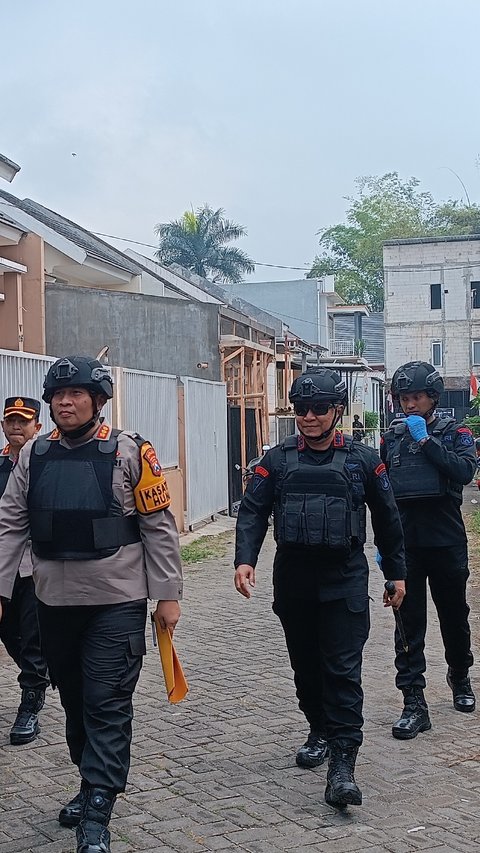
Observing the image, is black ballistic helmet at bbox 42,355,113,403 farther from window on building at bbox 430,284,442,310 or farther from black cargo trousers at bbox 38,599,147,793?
window on building at bbox 430,284,442,310

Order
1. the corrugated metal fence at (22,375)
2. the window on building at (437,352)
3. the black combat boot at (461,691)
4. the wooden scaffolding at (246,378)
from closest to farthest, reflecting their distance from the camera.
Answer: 1. the black combat boot at (461,691)
2. the corrugated metal fence at (22,375)
3. the wooden scaffolding at (246,378)
4. the window on building at (437,352)

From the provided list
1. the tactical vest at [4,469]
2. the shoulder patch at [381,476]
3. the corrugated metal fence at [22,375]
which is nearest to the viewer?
the shoulder patch at [381,476]

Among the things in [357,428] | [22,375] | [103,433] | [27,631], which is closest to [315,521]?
[103,433]

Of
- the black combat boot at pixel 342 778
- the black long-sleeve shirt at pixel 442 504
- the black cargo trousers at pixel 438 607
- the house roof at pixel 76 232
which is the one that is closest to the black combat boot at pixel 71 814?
the black combat boot at pixel 342 778

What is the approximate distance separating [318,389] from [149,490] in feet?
3.42

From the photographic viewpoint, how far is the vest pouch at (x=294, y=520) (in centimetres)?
485

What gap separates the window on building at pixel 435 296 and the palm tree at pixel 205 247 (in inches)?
378

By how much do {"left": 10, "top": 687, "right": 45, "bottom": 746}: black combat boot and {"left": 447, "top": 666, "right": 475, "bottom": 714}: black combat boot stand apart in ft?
7.94

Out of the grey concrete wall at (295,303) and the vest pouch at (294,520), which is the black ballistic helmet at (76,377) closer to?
the vest pouch at (294,520)

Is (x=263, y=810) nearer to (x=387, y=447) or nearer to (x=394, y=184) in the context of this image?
(x=387, y=447)

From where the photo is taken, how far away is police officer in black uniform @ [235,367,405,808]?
15.8 feet

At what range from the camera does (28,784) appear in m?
5.07

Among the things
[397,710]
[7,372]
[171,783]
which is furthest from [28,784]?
[7,372]

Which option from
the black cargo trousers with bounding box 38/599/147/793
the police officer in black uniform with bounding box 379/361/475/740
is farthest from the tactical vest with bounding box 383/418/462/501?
the black cargo trousers with bounding box 38/599/147/793
